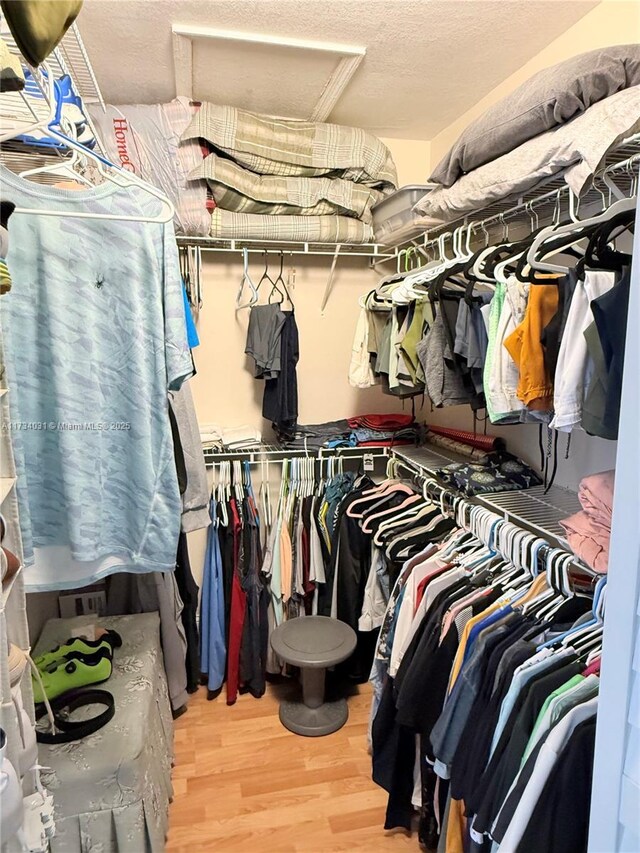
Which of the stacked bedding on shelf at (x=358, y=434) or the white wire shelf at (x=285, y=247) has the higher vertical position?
the white wire shelf at (x=285, y=247)

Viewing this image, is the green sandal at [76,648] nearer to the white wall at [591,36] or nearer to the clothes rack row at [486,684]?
the clothes rack row at [486,684]

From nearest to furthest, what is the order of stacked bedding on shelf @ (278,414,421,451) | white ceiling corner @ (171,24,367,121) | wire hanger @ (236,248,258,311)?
white ceiling corner @ (171,24,367,121)
wire hanger @ (236,248,258,311)
stacked bedding on shelf @ (278,414,421,451)

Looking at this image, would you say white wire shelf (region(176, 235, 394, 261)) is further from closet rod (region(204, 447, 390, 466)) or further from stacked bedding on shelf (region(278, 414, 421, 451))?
closet rod (region(204, 447, 390, 466))

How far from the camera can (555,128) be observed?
134cm

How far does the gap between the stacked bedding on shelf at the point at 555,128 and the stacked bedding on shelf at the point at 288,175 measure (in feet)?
2.57

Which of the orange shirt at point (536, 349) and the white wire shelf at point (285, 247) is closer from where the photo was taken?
the orange shirt at point (536, 349)

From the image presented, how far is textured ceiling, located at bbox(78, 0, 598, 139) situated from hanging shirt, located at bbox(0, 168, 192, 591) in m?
0.87

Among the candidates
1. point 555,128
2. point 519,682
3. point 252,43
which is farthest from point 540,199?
point 519,682

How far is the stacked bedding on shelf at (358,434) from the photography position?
8.27 feet

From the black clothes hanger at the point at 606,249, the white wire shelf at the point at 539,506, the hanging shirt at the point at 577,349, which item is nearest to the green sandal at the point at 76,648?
the white wire shelf at the point at 539,506

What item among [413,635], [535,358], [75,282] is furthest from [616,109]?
[413,635]

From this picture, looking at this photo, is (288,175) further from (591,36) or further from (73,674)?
(73,674)

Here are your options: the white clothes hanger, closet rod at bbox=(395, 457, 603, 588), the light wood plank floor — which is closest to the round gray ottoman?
the light wood plank floor

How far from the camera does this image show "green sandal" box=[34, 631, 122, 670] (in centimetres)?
162
